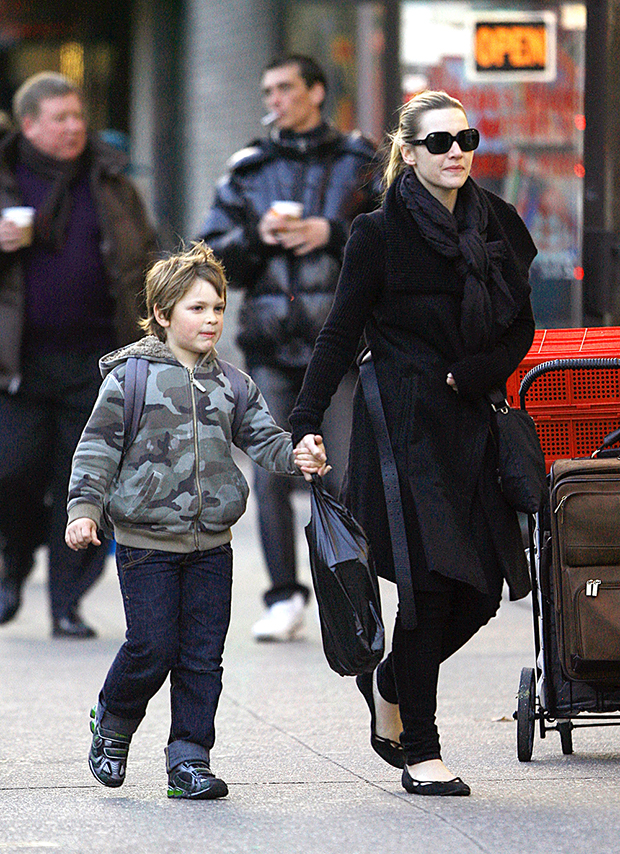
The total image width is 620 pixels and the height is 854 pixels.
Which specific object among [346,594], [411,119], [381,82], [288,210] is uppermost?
[381,82]

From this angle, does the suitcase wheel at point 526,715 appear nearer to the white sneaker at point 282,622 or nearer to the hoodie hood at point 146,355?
the hoodie hood at point 146,355

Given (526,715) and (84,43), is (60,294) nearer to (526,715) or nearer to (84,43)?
(526,715)

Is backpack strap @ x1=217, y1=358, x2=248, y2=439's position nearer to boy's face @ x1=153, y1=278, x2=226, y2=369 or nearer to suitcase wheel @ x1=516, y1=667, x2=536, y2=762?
boy's face @ x1=153, y1=278, x2=226, y2=369

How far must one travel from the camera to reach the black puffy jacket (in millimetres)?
7348

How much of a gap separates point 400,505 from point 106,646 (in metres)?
2.95

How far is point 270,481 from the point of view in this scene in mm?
7457

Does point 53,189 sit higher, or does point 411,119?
point 411,119

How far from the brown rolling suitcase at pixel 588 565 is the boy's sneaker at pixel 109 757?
120cm

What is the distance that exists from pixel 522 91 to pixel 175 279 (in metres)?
5.44

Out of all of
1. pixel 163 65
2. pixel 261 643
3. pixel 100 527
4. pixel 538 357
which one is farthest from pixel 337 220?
pixel 163 65

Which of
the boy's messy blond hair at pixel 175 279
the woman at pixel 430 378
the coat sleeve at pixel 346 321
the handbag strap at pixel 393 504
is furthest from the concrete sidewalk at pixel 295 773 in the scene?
the boy's messy blond hair at pixel 175 279

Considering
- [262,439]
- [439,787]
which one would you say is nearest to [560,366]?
[262,439]

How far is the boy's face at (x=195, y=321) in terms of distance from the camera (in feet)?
15.6

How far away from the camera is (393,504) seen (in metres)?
4.63
